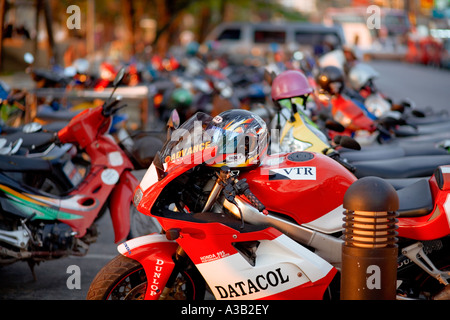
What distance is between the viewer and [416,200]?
13.2 ft

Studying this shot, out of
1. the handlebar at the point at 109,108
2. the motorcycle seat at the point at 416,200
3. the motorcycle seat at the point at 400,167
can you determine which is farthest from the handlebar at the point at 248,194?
the handlebar at the point at 109,108

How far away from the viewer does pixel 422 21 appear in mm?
50031

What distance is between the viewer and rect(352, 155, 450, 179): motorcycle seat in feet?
16.3

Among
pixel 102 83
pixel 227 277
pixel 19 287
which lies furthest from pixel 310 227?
pixel 102 83

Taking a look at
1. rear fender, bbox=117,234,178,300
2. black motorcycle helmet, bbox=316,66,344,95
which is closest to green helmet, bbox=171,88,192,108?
black motorcycle helmet, bbox=316,66,344,95

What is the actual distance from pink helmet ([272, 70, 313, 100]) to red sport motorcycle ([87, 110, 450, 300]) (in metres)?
1.69

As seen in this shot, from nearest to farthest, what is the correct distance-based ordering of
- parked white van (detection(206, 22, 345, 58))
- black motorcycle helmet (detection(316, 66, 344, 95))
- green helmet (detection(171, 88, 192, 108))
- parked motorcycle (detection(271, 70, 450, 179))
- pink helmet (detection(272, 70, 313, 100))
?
parked motorcycle (detection(271, 70, 450, 179)), pink helmet (detection(272, 70, 313, 100)), black motorcycle helmet (detection(316, 66, 344, 95)), green helmet (detection(171, 88, 192, 108)), parked white van (detection(206, 22, 345, 58))

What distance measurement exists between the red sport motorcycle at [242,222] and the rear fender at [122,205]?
1.44 meters

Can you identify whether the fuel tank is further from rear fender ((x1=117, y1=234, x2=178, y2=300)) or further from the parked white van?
the parked white van

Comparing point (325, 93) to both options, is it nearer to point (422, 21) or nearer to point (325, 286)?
point (325, 286)

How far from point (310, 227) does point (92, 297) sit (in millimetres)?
1259

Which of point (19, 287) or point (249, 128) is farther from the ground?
point (249, 128)

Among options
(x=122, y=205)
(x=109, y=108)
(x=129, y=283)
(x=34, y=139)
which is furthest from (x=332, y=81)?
(x=129, y=283)
